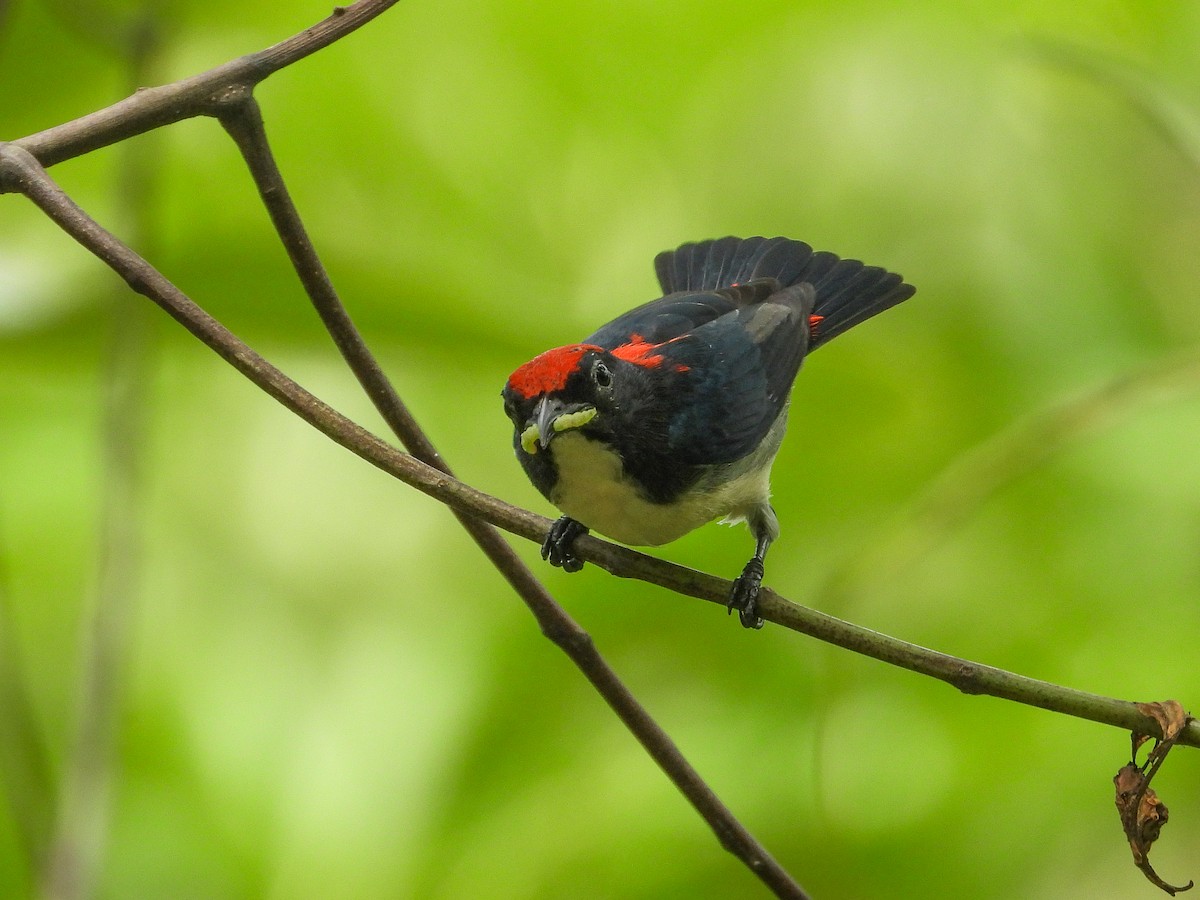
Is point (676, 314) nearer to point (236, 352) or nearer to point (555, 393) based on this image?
point (555, 393)

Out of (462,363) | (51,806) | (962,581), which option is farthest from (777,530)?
(51,806)

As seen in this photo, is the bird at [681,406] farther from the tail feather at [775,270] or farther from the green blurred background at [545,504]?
the green blurred background at [545,504]

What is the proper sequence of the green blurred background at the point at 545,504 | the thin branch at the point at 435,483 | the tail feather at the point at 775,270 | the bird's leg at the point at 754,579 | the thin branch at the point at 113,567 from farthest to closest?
the tail feather at the point at 775,270 < the green blurred background at the point at 545,504 < the bird's leg at the point at 754,579 < the thin branch at the point at 113,567 < the thin branch at the point at 435,483

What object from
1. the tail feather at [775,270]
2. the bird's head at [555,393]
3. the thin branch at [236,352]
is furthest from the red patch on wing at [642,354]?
the thin branch at [236,352]

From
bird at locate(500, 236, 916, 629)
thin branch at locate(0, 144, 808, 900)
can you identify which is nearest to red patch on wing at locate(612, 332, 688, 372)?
bird at locate(500, 236, 916, 629)

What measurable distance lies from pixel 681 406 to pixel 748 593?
0.37m

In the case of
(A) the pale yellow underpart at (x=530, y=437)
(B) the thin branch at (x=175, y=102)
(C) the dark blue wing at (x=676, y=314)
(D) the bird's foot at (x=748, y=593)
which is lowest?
(D) the bird's foot at (x=748, y=593)

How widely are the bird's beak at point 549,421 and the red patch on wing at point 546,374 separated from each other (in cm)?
2

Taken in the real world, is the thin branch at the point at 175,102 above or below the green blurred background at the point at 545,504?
above

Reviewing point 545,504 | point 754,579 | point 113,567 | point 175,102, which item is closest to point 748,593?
point 754,579

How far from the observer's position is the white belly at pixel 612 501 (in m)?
1.83

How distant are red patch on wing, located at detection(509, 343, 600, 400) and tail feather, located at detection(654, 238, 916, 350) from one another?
0.86 metres

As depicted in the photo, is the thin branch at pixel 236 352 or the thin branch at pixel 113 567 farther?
the thin branch at pixel 113 567

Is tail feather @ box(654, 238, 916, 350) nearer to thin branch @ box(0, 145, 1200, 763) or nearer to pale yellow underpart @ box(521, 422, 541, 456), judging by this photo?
pale yellow underpart @ box(521, 422, 541, 456)
